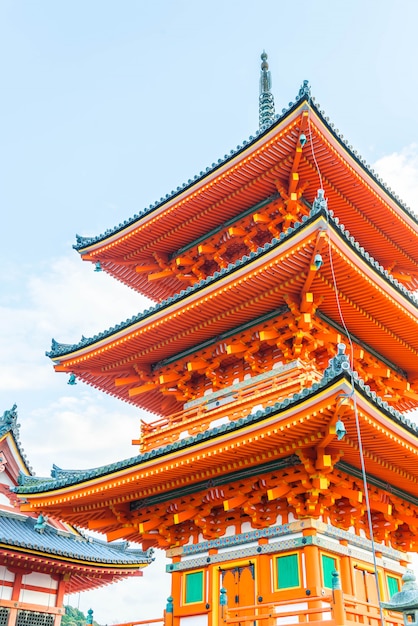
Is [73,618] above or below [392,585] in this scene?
above

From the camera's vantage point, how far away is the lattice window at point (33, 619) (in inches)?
712

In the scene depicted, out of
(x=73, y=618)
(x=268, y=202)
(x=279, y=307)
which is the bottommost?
(x=73, y=618)

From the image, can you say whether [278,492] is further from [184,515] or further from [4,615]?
[4,615]

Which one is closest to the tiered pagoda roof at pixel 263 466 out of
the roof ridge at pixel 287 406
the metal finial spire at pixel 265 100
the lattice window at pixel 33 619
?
the roof ridge at pixel 287 406

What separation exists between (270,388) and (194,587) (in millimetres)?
4352

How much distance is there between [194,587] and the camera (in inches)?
490

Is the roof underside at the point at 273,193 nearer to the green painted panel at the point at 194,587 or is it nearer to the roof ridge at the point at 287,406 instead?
the roof ridge at the point at 287,406

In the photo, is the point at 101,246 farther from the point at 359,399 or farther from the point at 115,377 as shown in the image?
the point at 359,399

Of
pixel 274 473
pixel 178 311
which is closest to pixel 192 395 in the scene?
pixel 178 311

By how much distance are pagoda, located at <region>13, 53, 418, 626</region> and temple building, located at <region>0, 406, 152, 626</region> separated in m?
4.03

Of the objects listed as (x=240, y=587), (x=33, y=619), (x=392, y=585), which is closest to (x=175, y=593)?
(x=240, y=587)

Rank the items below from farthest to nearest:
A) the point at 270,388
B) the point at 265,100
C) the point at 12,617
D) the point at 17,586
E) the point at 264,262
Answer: the point at 265,100
the point at 17,586
the point at 12,617
the point at 270,388
the point at 264,262

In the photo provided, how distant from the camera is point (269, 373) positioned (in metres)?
13.3

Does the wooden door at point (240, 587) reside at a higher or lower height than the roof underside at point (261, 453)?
lower
